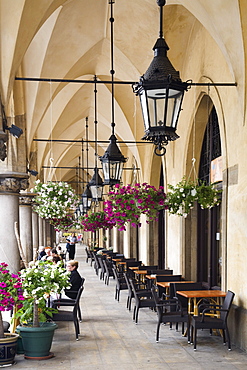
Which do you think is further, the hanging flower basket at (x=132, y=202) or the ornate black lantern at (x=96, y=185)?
the ornate black lantern at (x=96, y=185)

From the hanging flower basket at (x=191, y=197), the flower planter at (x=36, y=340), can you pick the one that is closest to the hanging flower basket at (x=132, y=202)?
the hanging flower basket at (x=191, y=197)

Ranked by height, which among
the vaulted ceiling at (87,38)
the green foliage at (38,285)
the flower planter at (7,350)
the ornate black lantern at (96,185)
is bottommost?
the flower planter at (7,350)

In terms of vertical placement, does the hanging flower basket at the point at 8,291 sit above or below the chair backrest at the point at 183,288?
above

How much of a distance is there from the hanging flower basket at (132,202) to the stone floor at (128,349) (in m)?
2.01

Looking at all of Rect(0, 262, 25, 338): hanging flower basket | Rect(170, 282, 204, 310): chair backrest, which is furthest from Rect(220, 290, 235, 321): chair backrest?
Rect(0, 262, 25, 338): hanging flower basket

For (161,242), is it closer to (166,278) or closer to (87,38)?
(166,278)

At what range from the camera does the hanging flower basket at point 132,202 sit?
350 inches

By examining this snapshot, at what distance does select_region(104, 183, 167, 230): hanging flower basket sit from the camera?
8898 millimetres

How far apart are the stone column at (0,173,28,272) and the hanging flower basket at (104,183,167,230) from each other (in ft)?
6.60

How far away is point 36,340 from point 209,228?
503cm

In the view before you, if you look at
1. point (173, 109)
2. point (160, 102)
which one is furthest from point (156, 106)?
point (173, 109)

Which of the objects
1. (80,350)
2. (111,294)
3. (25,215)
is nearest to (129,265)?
(111,294)

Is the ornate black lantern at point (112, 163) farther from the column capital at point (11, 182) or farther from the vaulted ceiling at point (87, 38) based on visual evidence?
the column capital at point (11, 182)

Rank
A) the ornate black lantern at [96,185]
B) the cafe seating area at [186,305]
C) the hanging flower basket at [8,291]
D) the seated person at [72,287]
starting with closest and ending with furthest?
1. the hanging flower basket at [8,291]
2. the cafe seating area at [186,305]
3. the seated person at [72,287]
4. the ornate black lantern at [96,185]
